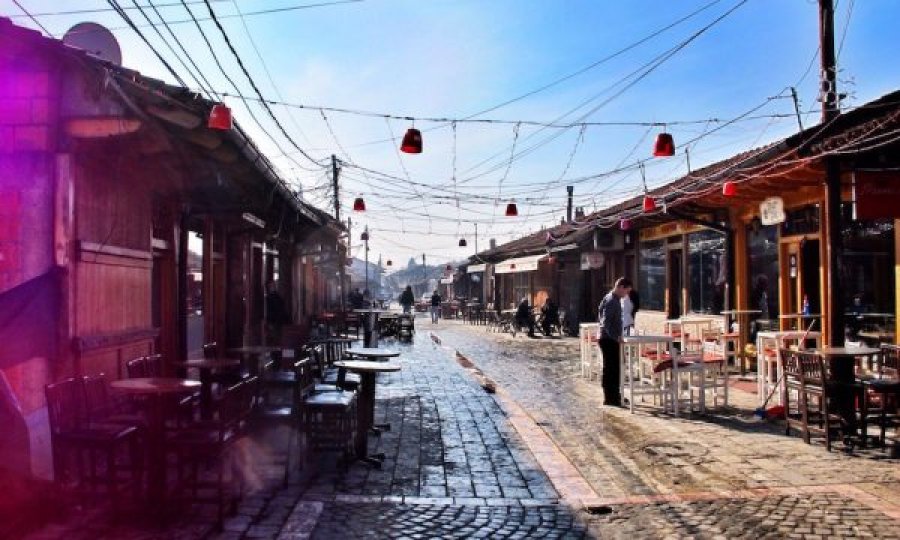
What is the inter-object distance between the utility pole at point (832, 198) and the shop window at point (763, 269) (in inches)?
185

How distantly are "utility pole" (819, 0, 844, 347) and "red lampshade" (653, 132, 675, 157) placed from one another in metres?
2.41

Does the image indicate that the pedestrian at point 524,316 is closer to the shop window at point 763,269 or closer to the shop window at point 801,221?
the shop window at point 763,269

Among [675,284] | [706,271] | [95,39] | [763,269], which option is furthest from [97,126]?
[675,284]

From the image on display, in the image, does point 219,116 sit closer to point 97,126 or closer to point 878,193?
point 97,126

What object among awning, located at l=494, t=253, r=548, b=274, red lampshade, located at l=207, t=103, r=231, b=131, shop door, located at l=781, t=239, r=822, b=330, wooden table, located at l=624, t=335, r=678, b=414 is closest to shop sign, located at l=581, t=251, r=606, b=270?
awning, located at l=494, t=253, r=548, b=274

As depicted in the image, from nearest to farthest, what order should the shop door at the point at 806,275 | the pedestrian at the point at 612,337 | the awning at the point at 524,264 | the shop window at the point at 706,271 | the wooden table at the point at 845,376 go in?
1. the wooden table at the point at 845,376
2. the pedestrian at the point at 612,337
3. the shop door at the point at 806,275
4. the shop window at the point at 706,271
5. the awning at the point at 524,264

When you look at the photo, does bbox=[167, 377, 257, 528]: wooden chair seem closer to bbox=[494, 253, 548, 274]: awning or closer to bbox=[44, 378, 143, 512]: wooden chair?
bbox=[44, 378, 143, 512]: wooden chair

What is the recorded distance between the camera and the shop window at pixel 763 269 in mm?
13484

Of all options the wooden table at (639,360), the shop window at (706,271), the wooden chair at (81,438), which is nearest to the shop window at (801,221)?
the shop window at (706,271)

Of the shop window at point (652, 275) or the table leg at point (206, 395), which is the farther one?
the shop window at point (652, 275)

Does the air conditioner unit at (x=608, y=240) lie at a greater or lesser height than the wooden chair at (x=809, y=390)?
greater

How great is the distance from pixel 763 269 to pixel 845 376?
21.3 feet

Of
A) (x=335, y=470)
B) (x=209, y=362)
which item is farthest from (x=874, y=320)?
(x=209, y=362)

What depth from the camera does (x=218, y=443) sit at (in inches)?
205
